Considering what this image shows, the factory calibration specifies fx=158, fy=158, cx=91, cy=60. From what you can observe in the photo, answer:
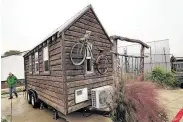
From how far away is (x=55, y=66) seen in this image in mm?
5684

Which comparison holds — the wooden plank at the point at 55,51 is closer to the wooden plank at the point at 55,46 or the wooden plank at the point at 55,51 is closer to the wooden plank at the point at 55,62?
the wooden plank at the point at 55,46

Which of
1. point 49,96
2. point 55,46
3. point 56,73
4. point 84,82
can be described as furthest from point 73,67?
point 49,96

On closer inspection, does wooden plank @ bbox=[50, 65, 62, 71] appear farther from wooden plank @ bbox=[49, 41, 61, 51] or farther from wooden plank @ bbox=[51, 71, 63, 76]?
wooden plank @ bbox=[49, 41, 61, 51]

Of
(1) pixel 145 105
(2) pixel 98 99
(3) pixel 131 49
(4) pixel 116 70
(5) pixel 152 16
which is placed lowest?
(2) pixel 98 99

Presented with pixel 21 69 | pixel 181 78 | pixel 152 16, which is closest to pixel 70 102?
pixel 181 78

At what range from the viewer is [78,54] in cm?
572

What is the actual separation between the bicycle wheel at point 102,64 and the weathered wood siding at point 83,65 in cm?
A: 19

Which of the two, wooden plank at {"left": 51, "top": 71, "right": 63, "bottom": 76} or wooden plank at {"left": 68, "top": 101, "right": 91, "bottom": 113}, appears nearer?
wooden plank at {"left": 68, "top": 101, "right": 91, "bottom": 113}

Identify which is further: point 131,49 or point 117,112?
point 131,49

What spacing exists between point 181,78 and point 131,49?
17.1 ft

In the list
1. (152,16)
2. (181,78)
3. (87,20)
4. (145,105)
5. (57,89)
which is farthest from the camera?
(152,16)

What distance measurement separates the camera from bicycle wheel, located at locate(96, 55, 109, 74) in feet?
21.8

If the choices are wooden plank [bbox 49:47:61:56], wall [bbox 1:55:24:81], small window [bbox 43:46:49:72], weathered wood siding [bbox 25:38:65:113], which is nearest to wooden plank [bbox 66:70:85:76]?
weathered wood siding [bbox 25:38:65:113]

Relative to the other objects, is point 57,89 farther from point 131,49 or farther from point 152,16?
point 152,16
